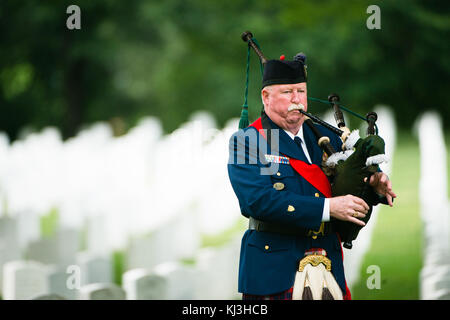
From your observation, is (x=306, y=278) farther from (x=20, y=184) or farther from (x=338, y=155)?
(x=20, y=184)

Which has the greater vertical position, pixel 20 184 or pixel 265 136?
pixel 20 184

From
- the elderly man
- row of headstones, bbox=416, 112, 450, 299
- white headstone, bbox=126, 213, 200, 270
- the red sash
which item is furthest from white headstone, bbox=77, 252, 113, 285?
the red sash

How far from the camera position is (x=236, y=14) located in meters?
23.0

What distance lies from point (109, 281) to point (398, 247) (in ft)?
13.0

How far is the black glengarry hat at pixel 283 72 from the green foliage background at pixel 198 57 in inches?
588

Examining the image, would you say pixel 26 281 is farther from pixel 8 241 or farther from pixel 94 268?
pixel 8 241

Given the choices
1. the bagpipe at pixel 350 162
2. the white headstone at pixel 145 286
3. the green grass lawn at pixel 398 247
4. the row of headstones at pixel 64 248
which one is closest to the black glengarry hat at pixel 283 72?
the bagpipe at pixel 350 162

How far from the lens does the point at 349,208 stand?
12.3 feet

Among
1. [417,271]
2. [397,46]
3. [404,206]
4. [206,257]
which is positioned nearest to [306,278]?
[206,257]

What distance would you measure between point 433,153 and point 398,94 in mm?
11544

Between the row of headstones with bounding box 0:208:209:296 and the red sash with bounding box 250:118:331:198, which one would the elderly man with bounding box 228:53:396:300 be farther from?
the row of headstones with bounding box 0:208:209:296

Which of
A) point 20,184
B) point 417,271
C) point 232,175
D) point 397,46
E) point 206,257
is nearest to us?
point 232,175

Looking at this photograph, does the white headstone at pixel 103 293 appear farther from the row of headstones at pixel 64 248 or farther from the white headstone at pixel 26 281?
the row of headstones at pixel 64 248

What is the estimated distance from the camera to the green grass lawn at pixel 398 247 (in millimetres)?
7575
